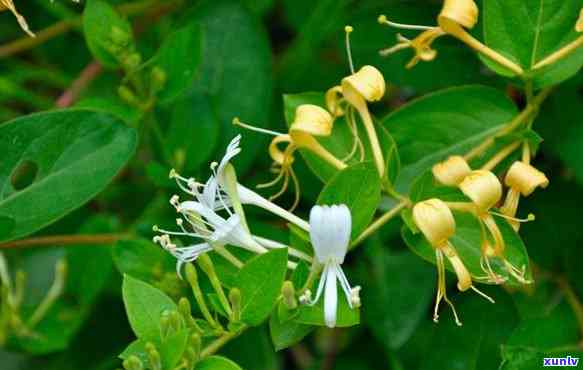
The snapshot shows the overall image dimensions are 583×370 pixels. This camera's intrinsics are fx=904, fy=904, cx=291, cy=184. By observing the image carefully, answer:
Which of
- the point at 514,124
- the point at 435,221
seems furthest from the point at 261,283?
the point at 514,124

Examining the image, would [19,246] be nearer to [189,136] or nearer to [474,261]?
[189,136]

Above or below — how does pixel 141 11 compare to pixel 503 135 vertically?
above

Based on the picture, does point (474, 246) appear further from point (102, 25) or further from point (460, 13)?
point (102, 25)

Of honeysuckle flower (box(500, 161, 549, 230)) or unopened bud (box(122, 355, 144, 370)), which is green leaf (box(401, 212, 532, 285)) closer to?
honeysuckle flower (box(500, 161, 549, 230))

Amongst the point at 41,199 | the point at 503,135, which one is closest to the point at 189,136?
the point at 41,199

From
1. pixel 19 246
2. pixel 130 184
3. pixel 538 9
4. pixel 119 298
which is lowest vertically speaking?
pixel 119 298

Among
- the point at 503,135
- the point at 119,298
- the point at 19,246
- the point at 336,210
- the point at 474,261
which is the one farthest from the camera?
the point at 119,298

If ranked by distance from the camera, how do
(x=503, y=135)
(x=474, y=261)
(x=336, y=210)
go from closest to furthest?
(x=336, y=210) → (x=474, y=261) → (x=503, y=135)
